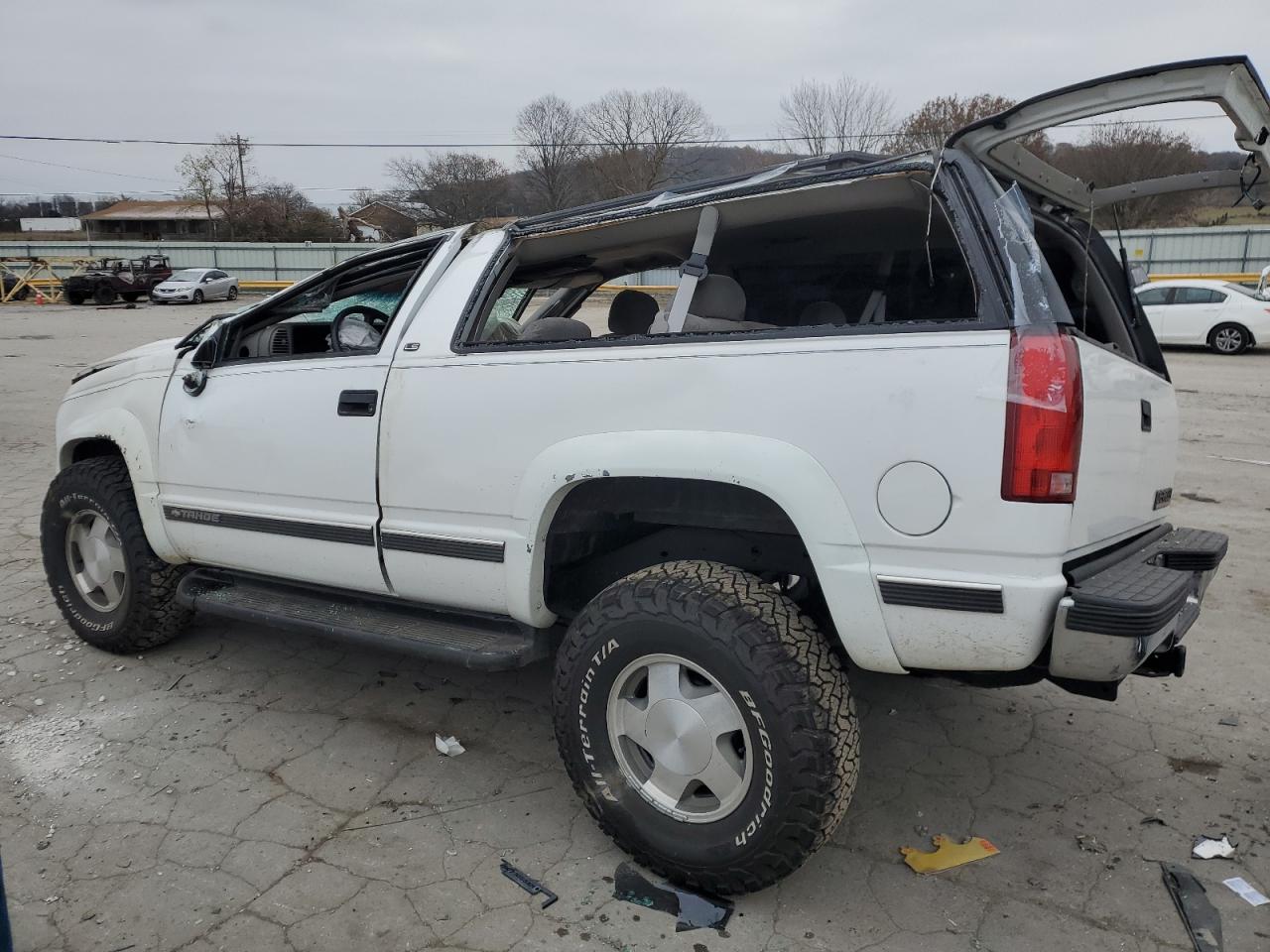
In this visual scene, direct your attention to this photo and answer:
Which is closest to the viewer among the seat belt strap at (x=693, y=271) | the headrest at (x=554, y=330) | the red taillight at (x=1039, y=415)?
the red taillight at (x=1039, y=415)

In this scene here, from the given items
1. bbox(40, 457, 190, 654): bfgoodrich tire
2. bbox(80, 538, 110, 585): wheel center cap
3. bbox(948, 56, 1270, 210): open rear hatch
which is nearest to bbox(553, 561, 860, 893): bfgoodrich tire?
bbox(948, 56, 1270, 210): open rear hatch

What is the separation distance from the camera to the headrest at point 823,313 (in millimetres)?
3746

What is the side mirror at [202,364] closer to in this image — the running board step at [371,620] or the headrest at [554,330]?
the running board step at [371,620]

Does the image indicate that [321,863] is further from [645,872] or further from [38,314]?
[38,314]

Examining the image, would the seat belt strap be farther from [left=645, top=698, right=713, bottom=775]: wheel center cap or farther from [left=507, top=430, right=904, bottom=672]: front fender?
[left=645, top=698, right=713, bottom=775]: wheel center cap

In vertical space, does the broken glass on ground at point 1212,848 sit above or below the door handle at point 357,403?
below

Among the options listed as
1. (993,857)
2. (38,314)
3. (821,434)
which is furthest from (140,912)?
(38,314)

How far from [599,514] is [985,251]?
140cm

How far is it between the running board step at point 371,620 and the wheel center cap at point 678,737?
54cm

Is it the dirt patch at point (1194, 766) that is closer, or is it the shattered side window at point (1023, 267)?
the shattered side window at point (1023, 267)

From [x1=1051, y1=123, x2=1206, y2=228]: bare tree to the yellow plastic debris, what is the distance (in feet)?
6.96

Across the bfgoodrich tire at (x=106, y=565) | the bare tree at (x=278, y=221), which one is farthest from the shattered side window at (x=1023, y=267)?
the bare tree at (x=278, y=221)

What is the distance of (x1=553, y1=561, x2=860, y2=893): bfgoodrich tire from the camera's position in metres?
2.29

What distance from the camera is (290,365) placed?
3.39 m
